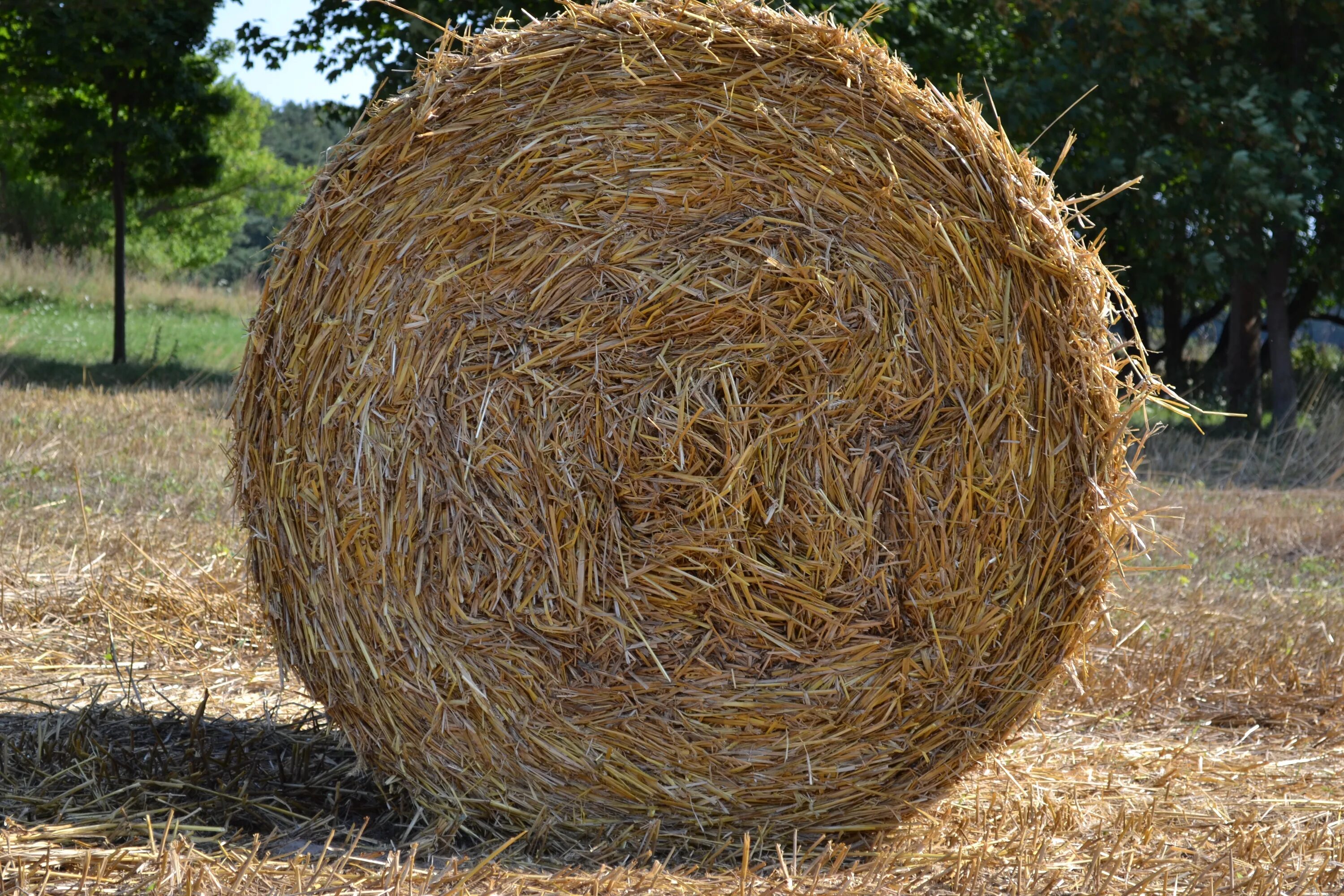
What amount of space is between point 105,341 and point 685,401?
16.2 m

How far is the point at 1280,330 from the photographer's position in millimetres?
12586

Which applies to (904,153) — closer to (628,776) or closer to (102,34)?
(628,776)

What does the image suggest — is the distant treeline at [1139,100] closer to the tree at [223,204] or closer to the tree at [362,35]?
the tree at [362,35]

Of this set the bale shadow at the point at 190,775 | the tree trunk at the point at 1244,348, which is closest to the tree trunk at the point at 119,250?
the bale shadow at the point at 190,775

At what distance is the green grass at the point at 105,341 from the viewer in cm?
1298

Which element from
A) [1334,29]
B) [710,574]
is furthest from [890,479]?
[1334,29]

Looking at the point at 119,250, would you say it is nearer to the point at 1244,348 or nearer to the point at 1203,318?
the point at 1244,348

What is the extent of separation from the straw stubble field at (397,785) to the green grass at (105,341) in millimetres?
4980

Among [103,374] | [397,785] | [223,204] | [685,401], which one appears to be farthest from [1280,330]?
[223,204]

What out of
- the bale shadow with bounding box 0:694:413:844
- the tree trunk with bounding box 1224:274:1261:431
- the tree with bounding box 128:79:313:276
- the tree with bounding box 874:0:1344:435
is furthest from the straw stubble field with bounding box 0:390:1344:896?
the tree with bounding box 128:79:313:276

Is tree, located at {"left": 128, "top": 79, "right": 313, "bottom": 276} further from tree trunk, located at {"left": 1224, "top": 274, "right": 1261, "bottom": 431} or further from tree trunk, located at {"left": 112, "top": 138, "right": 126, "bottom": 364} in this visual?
tree trunk, located at {"left": 1224, "top": 274, "right": 1261, "bottom": 431}

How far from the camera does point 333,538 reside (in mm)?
2775

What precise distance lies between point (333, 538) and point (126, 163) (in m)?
14.2

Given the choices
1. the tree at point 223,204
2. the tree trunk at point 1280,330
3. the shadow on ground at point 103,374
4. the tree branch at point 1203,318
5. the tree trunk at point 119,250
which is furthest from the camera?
the tree at point 223,204
